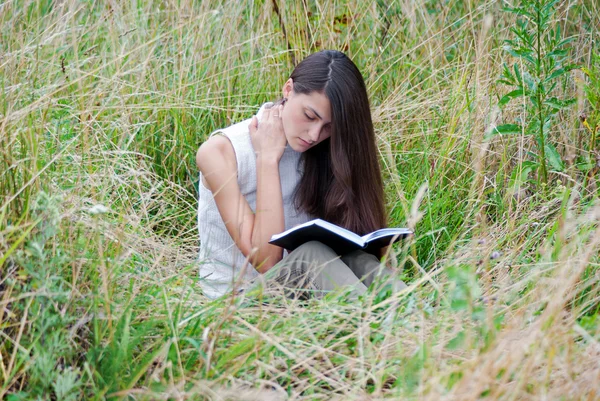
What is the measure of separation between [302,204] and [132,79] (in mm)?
1275

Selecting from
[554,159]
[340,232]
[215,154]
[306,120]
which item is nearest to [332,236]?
[340,232]

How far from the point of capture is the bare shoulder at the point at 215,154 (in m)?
2.83

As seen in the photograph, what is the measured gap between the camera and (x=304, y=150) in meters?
2.84

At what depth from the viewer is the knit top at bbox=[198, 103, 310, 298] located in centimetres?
291

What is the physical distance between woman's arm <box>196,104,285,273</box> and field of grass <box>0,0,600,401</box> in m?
0.28

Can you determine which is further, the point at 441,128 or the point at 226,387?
the point at 441,128

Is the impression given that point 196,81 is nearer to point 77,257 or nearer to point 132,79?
point 132,79

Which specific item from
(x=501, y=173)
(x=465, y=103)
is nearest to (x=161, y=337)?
(x=501, y=173)

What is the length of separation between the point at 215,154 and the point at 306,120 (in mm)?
350

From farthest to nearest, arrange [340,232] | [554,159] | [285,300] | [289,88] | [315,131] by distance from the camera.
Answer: [554,159], [289,88], [315,131], [340,232], [285,300]

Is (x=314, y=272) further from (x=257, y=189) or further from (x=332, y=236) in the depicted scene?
(x=257, y=189)

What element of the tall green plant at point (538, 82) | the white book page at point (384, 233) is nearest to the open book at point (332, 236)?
the white book page at point (384, 233)

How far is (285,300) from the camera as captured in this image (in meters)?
2.28

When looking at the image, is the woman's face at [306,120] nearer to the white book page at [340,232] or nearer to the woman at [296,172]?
the woman at [296,172]
